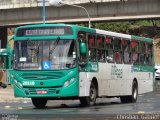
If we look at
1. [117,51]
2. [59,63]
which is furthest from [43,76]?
[117,51]

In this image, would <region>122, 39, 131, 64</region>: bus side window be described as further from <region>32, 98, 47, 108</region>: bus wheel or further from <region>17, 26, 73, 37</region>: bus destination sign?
<region>17, 26, 73, 37</region>: bus destination sign

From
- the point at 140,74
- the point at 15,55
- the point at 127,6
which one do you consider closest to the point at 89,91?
the point at 15,55

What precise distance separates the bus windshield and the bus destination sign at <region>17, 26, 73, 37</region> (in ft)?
1.01

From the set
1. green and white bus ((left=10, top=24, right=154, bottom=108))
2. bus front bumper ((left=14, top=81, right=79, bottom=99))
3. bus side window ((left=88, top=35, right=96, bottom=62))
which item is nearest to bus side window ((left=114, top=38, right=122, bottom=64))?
green and white bus ((left=10, top=24, right=154, bottom=108))

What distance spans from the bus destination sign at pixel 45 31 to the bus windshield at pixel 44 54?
1.01 ft

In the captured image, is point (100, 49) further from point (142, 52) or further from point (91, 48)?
point (142, 52)

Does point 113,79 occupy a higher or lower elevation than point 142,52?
lower

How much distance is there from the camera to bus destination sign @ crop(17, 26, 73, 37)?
69.2 feet

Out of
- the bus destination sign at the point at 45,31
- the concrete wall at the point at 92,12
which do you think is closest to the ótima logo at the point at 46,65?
→ the bus destination sign at the point at 45,31

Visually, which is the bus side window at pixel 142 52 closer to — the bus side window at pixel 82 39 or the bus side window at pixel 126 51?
the bus side window at pixel 126 51

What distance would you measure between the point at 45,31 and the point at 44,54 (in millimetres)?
938

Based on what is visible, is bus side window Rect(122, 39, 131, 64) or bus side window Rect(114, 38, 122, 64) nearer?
bus side window Rect(114, 38, 122, 64)

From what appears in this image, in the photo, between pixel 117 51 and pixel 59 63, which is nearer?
pixel 59 63

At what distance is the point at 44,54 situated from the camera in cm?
2089
